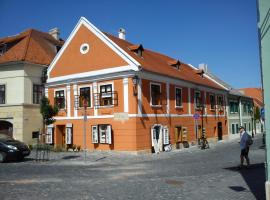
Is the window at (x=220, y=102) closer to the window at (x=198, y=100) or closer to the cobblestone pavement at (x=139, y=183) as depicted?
the window at (x=198, y=100)

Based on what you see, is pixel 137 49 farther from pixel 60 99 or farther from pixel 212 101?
pixel 212 101

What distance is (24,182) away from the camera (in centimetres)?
1240

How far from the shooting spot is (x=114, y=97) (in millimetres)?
24641

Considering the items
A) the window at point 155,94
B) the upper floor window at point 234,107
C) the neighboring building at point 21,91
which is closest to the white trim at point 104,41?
the neighboring building at point 21,91

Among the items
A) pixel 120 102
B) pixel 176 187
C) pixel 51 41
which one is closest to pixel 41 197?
pixel 176 187

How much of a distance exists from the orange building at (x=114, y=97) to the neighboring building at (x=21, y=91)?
4.86ft

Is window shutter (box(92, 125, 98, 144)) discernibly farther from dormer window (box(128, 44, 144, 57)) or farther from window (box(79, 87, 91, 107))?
dormer window (box(128, 44, 144, 57))

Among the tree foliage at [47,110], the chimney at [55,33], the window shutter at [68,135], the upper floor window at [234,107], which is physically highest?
the chimney at [55,33]

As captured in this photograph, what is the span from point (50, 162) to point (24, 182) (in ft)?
23.6

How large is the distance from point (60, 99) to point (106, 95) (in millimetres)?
→ 5135

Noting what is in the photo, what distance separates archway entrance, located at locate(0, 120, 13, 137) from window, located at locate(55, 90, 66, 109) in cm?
459

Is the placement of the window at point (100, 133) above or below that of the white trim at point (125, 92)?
below

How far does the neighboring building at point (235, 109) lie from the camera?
137 feet

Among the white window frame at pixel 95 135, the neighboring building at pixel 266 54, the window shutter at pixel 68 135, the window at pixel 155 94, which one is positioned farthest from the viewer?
the window shutter at pixel 68 135
